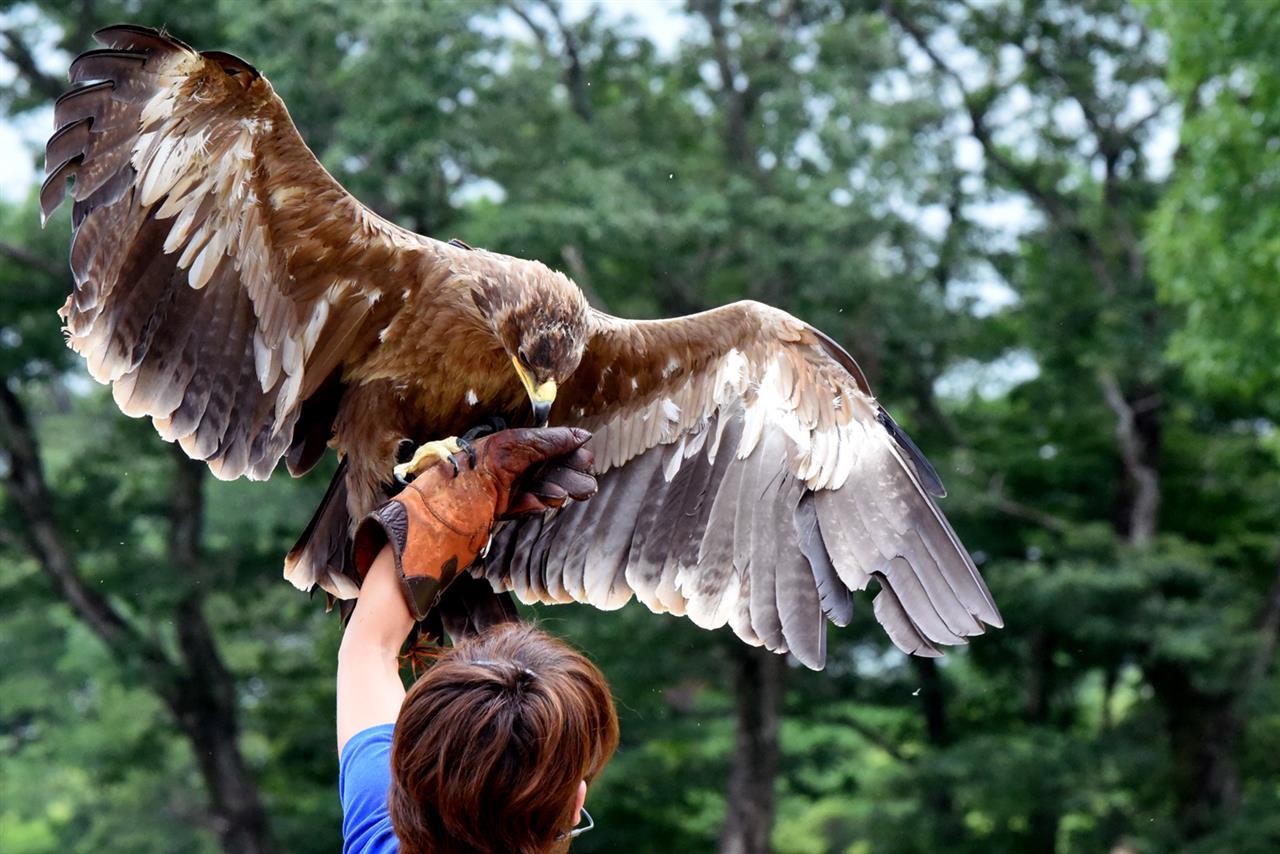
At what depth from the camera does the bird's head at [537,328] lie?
3.72 metres

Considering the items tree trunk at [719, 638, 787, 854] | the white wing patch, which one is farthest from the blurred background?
the white wing patch

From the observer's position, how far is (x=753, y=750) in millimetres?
13867

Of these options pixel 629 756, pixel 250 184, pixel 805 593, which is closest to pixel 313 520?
pixel 250 184

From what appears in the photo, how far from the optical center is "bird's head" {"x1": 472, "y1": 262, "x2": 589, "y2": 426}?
3723 millimetres

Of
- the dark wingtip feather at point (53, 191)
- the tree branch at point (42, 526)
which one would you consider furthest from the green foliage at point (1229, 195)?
the tree branch at point (42, 526)

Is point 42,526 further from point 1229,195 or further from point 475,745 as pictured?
point 475,745

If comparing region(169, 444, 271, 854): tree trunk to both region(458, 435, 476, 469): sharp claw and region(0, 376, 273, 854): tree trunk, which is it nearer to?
region(0, 376, 273, 854): tree trunk

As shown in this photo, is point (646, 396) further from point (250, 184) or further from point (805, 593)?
point (250, 184)

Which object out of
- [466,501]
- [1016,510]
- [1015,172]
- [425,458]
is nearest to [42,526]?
[1016,510]

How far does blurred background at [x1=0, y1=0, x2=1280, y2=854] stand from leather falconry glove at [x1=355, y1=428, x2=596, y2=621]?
7812mm

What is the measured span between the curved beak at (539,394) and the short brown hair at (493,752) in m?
1.99

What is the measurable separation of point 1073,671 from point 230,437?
12739 millimetres

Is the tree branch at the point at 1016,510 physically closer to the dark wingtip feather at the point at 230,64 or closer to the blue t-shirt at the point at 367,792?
the dark wingtip feather at the point at 230,64

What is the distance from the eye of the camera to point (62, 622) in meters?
16.2
